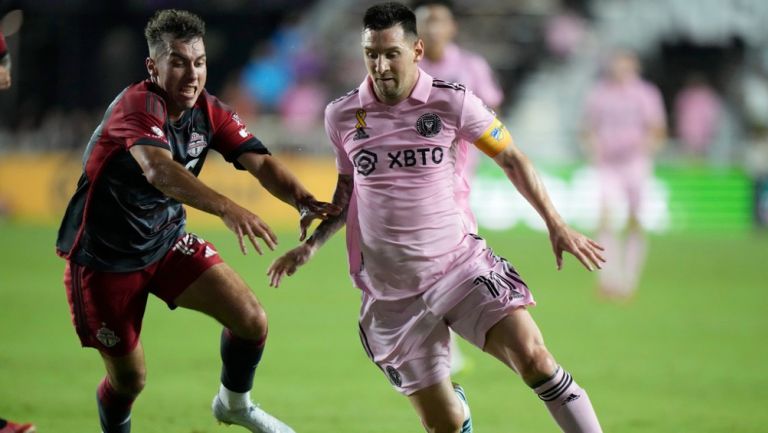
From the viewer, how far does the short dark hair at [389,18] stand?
17.4 ft

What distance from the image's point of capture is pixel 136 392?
598 cm

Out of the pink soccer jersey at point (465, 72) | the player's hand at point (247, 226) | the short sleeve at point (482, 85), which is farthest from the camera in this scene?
the short sleeve at point (482, 85)

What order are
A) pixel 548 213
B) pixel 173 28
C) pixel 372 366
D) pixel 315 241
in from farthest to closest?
pixel 372 366 < pixel 315 241 < pixel 173 28 < pixel 548 213

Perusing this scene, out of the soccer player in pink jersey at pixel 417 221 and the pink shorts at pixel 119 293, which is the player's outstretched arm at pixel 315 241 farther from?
the pink shorts at pixel 119 293

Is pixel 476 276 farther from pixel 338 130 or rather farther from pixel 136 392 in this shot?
pixel 136 392

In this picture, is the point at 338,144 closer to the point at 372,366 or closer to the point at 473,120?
the point at 473,120

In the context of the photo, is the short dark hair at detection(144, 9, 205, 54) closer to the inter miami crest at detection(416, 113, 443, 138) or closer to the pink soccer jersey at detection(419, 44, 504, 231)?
the inter miami crest at detection(416, 113, 443, 138)

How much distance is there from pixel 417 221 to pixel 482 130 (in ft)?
1.79

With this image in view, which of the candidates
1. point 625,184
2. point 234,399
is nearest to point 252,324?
point 234,399

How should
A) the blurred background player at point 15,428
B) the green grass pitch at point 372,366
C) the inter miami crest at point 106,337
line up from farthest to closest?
the green grass pitch at point 372,366 < the inter miami crest at point 106,337 < the blurred background player at point 15,428

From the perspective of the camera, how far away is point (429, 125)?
545 centimetres

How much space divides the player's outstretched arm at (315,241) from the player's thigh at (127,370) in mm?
934

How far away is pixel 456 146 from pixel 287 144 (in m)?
14.9

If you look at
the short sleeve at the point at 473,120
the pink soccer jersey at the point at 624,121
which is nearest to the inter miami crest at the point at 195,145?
the short sleeve at the point at 473,120
